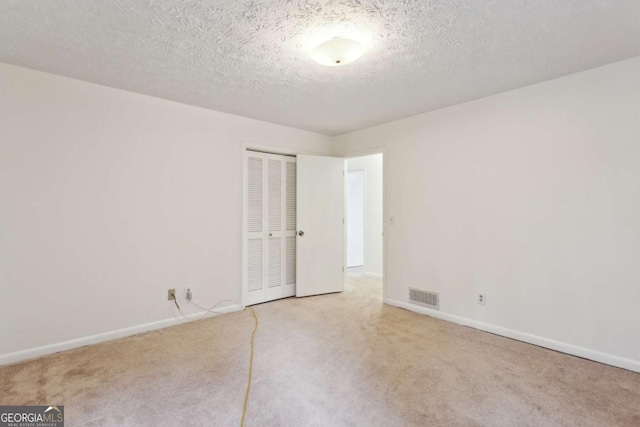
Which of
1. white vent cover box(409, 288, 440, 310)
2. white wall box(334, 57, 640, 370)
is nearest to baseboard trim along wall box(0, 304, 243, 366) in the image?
white vent cover box(409, 288, 440, 310)

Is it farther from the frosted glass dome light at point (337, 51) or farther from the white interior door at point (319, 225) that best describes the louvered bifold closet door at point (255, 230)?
the frosted glass dome light at point (337, 51)

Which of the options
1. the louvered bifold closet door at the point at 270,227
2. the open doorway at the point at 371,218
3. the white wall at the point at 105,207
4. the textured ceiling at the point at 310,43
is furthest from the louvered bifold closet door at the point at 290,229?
the textured ceiling at the point at 310,43

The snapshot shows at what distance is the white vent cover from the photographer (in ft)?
11.6

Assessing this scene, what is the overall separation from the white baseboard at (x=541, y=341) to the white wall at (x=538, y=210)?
1 cm

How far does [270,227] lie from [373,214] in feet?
7.32

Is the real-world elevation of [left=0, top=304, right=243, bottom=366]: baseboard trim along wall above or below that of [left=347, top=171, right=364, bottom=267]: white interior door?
below

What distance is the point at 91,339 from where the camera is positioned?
9.16ft

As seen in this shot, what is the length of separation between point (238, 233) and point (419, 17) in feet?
9.47

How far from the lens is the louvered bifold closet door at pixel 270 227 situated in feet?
13.1

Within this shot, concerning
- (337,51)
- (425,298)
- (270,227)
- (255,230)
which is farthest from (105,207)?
(425,298)

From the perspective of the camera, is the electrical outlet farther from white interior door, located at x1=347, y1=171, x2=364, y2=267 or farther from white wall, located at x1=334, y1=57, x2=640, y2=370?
white interior door, located at x1=347, y1=171, x2=364, y2=267

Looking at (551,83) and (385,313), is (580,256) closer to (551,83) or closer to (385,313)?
(551,83)

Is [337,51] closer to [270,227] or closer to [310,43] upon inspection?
[310,43]

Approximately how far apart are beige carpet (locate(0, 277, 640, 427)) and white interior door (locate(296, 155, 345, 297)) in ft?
4.27
